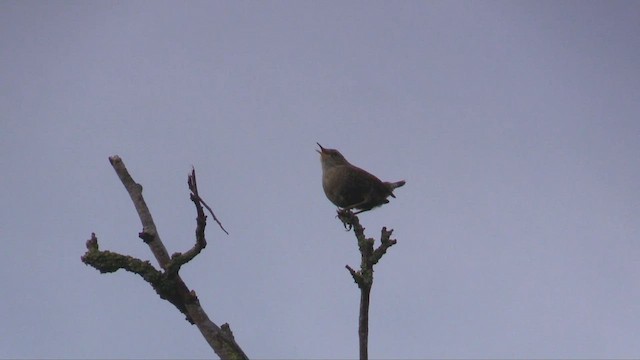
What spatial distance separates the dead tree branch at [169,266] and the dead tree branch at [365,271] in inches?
26.4

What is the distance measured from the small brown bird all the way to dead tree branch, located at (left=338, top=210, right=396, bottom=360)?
101 centimetres

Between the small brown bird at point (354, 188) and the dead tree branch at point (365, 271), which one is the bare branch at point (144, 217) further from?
the small brown bird at point (354, 188)

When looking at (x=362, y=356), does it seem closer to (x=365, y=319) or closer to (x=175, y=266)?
(x=365, y=319)

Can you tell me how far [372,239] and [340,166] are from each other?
2.46 meters

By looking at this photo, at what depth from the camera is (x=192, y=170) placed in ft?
11.1

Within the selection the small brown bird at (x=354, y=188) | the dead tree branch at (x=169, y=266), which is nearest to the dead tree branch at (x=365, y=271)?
the dead tree branch at (x=169, y=266)

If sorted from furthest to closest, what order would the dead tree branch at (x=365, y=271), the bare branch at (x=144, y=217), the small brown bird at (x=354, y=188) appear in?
the small brown bird at (x=354, y=188), the bare branch at (x=144, y=217), the dead tree branch at (x=365, y=271)

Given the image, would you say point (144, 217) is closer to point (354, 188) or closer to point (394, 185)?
point (354, 188)

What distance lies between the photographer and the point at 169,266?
3619 mm

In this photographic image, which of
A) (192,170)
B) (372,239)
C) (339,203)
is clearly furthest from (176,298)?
(339,203)

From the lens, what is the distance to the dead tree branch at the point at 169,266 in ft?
11.1

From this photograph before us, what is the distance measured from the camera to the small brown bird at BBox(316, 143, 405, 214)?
21.5 ft

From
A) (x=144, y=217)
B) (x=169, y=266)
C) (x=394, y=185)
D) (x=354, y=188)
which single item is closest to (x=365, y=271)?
(x=169, y=266)

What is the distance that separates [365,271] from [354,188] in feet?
8.89
